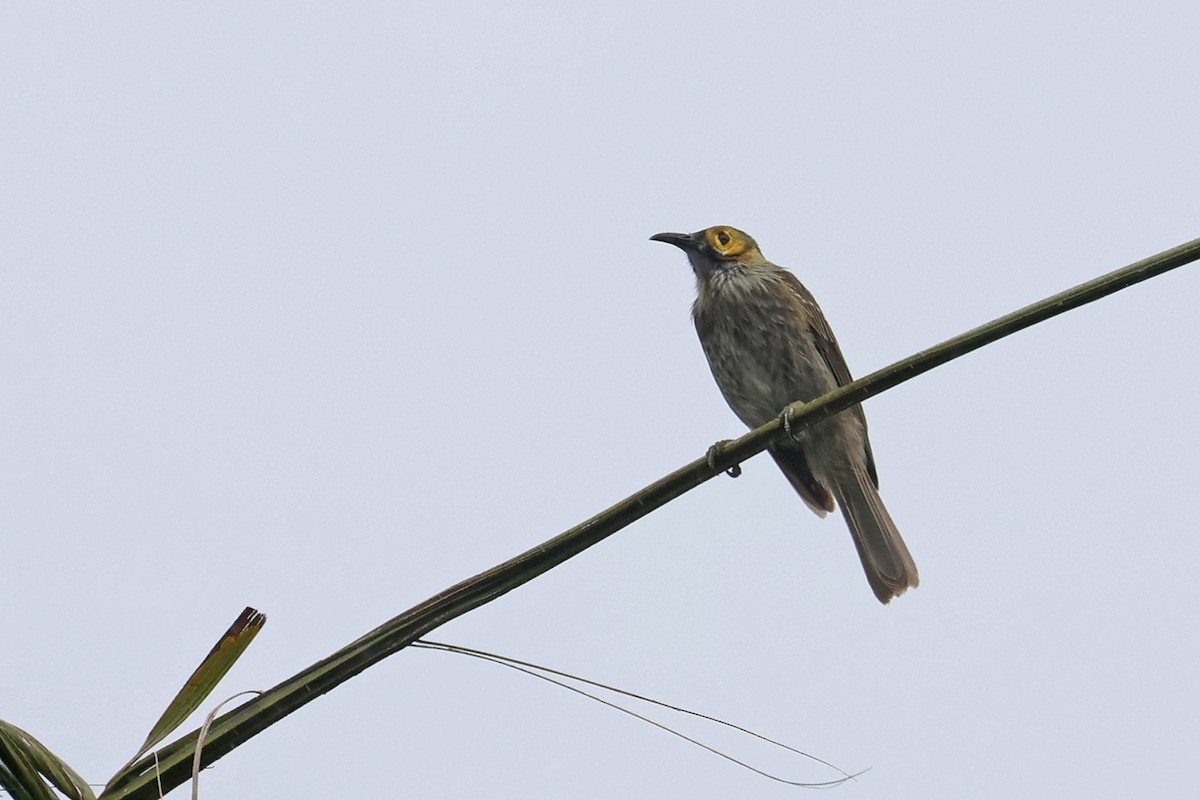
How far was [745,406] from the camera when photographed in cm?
588

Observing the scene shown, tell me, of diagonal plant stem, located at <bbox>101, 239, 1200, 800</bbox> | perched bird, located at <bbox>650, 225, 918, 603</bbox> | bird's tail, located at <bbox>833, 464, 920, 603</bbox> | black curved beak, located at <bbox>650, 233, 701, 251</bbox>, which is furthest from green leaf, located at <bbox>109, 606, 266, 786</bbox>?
black curved beak, located at <bbox>650, 233, 701, 251</bbox>

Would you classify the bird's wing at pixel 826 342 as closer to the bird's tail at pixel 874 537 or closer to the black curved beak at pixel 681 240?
the bird's tail at pixel 874 537

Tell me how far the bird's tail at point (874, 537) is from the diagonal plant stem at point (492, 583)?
141 inches

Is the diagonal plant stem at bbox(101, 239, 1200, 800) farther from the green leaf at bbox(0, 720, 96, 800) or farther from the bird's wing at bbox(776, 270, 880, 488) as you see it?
the bird's wing at bbox(776, 270, 880, 488)

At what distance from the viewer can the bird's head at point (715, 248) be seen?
627cm

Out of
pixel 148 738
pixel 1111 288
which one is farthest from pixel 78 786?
pixel 1111 288

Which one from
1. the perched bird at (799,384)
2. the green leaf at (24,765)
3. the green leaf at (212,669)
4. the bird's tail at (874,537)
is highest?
the perched bird at (799,384)

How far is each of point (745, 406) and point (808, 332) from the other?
1.36 ft

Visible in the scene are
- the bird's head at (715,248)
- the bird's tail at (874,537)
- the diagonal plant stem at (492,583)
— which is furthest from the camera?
the bird's head at (715,248)

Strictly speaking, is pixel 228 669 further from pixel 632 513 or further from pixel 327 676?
pixel 632 513

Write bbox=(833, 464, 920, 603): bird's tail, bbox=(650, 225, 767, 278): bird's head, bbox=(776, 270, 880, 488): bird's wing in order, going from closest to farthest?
bbox=(833, 464, 920, 603): bird's tail, bbox=(776, 270, 880, 488): bird's wing, bbox=(650, 225, 767, 278): bird's head

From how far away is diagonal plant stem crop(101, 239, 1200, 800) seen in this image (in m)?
1.83

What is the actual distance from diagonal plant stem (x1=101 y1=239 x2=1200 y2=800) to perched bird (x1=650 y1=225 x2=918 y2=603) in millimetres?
3485

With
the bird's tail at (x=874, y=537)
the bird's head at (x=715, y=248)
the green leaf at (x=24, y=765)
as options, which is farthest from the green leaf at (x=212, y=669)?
the bird's head at (x=715, y=248)
